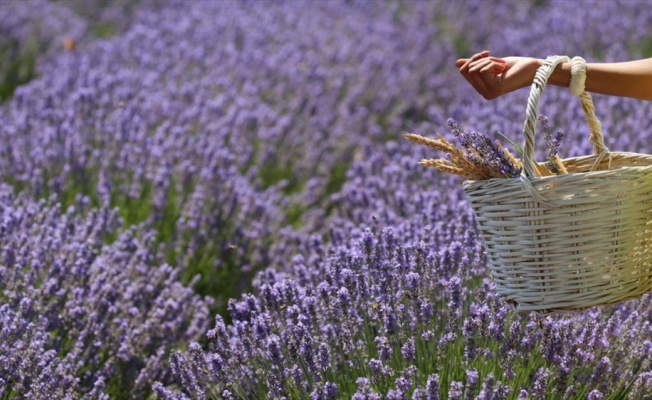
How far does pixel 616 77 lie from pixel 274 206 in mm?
2321

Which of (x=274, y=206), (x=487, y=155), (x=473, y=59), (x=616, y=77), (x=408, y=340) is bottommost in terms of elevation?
(x=408, y=340)

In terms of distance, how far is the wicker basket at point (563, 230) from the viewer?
6.98ft

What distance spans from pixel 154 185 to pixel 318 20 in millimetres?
3064

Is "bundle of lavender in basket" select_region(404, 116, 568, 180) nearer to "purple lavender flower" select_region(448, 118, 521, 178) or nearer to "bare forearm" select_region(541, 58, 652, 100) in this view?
"purple lavender flower" select_region(448, 118, 521, 178)

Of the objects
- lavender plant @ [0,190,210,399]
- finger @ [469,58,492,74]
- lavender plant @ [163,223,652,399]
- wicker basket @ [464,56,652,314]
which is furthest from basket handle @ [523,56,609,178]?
lavender plant @ [0,190,210,399]

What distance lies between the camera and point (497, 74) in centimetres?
231

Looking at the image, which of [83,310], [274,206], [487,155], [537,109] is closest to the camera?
[537,109]

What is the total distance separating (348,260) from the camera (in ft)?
8.96

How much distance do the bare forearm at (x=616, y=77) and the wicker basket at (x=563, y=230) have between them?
5 cm

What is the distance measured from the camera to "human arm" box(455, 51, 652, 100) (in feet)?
7.47

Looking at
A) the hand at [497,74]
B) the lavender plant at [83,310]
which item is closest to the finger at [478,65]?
the hand at [497,74]

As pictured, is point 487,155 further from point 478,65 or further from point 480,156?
point 478,65

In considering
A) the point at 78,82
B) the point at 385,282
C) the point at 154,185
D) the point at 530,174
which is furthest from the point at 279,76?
the point at 530,174

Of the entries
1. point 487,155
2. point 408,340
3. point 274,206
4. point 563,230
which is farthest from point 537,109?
point 274,206
